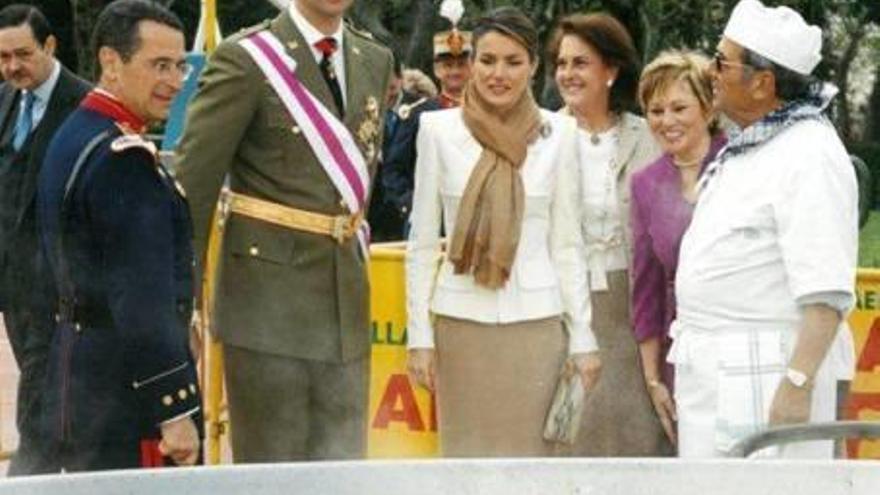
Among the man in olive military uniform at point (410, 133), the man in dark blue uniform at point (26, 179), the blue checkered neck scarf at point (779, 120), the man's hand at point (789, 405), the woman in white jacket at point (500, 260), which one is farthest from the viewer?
the man in olive military uniform at point (410, 133)

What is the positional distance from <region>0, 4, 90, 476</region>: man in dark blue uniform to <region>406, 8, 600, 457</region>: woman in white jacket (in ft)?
3.50

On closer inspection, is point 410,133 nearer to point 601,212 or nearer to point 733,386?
point 601,212

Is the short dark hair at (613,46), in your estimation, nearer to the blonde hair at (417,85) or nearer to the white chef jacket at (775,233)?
the white chef jacket at (775,233)

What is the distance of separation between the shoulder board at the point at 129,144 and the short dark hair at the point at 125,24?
11.8 inches

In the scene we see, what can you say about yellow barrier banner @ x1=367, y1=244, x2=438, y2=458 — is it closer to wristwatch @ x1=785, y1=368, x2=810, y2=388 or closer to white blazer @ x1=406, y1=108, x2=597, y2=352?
white blazer @ x1=406, y1=108, x2=597, y2=352

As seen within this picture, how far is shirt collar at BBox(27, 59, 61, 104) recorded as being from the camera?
324 inches

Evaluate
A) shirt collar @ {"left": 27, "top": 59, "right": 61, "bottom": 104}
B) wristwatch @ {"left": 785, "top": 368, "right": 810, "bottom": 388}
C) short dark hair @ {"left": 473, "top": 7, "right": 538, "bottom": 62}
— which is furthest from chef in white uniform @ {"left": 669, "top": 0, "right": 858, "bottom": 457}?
shirt collar @ {"left": 27, "top": 59, "right": 61, "bottom": 104}

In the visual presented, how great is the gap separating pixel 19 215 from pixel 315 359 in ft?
5.05

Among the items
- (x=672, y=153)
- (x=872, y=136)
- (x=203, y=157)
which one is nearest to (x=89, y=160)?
(x=203, y=157)

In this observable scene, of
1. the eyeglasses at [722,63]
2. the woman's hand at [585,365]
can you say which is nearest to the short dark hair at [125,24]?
the eyeglasses at [722,63]

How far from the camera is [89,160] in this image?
574cm

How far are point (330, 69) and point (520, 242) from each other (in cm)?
71

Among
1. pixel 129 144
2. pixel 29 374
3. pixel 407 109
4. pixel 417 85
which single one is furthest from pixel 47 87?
pixel 417 85

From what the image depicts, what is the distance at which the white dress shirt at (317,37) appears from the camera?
6.74 m
